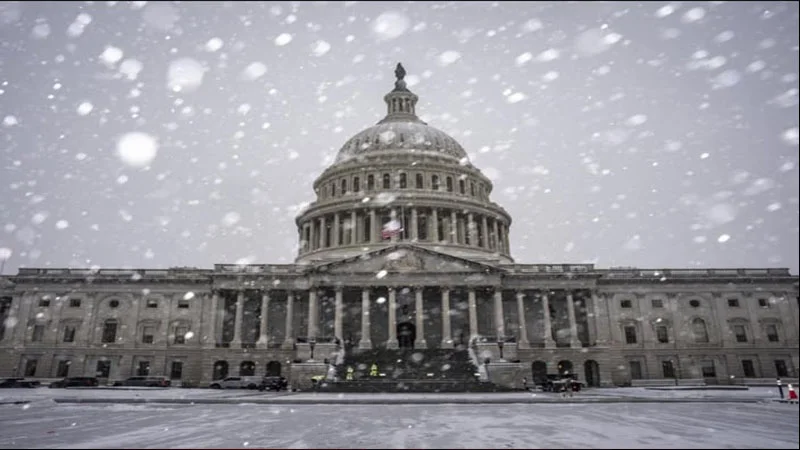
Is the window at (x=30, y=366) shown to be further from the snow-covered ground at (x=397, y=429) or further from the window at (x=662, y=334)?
the window at (x=662, y=334)

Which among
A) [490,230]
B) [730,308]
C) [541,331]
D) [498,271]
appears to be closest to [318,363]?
[498,271]

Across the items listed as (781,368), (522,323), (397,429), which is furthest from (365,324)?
(781,368)

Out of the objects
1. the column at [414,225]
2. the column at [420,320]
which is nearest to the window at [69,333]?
the column at [420,320]

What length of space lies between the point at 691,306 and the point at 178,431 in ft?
195

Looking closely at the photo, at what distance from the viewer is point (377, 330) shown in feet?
190

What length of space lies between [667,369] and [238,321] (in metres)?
45.1

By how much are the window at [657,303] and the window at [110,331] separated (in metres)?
58.3

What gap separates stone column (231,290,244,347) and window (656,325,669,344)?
44.0 meters

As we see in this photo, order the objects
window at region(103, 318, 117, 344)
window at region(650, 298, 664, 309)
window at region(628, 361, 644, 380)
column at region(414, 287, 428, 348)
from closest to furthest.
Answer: column at region(414, 287, 428, 348) < window at region(628, 361, 644, 380) < window at region(103, 318, 117, 344) < window at region(650, 298, 664, 309)

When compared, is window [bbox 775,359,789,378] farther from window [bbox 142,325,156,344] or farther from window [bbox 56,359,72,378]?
window [bbox 56,359,72,378]

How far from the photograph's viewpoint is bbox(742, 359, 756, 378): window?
5872 centimetres

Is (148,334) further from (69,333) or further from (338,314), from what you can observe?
(338,314)

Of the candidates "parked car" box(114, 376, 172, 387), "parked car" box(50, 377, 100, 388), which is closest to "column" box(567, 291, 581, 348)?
"parked car" box(114, 376, 172, 387)

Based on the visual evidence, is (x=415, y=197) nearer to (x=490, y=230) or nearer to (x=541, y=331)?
(x=490, y=230)
